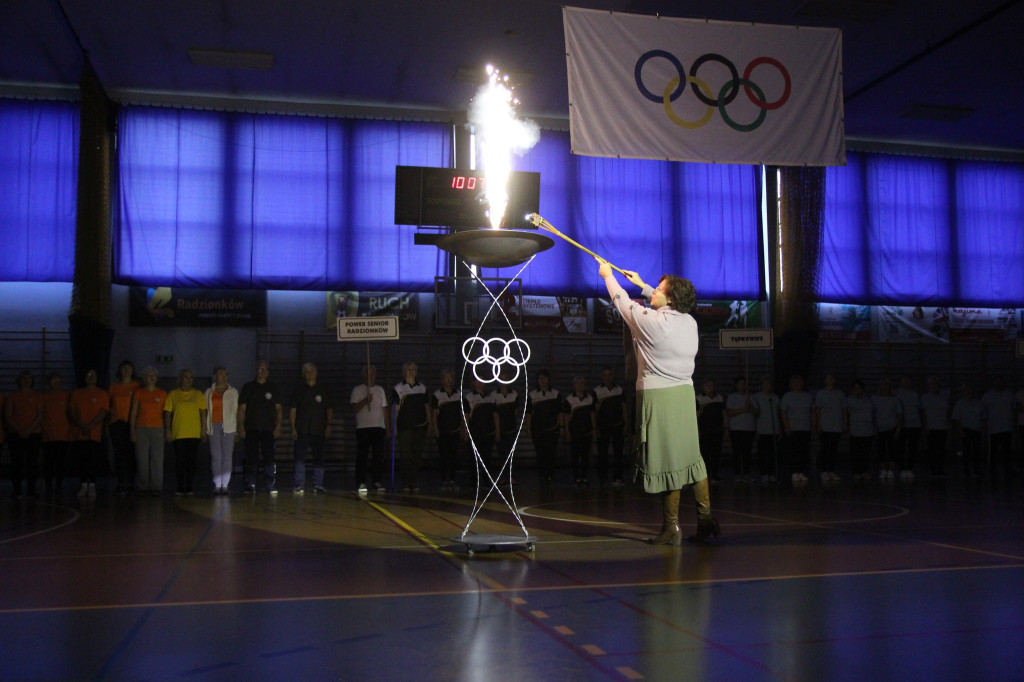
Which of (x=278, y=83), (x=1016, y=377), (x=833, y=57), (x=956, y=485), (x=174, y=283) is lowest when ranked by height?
(x=956, y=485)

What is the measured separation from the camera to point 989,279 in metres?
16.8

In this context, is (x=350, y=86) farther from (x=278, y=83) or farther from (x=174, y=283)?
(x=174, y=283)

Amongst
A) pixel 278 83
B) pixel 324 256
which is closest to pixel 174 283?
pixel 324 256

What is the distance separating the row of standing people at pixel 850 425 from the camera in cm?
1123

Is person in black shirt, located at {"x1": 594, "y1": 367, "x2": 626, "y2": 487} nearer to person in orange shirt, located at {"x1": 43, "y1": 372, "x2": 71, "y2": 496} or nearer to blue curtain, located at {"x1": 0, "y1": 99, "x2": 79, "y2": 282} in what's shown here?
person in orange shirt, located at {"x1": 43, "y1": 372, "x2": 71, "y2": 496}

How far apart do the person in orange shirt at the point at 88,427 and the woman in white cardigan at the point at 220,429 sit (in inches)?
51.6

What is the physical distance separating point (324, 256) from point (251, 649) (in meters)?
12.0

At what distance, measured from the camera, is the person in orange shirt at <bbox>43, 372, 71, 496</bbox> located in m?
9.63

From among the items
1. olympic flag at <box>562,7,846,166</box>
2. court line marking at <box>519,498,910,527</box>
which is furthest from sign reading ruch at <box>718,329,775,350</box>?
olympic flag at <box>562,7,846,166</box>

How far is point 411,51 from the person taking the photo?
12.9 m

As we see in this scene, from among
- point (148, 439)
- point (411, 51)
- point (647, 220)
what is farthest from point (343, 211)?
point (148, 439)

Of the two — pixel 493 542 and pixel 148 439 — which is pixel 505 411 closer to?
pixel 148 439

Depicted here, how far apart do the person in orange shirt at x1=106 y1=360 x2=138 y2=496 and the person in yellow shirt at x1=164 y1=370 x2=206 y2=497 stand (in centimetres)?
48

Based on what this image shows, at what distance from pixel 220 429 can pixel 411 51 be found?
6680mm
